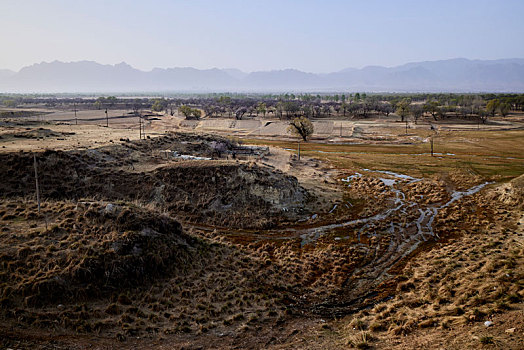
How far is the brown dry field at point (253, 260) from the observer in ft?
51.2

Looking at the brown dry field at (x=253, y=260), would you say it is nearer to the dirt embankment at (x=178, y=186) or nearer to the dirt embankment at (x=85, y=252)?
the dirt embankment at (x=85, y=252)

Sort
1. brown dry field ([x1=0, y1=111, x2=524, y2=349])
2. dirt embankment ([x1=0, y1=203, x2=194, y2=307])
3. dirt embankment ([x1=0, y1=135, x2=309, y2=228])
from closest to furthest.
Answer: brown dry field ([x1=0, y1=111, x2=524, y2=349]) < dirt embankment ([x1=0, y1=203, x2=194, y2=307]) < dirt embankment ([x1=0, y1=135, x2=309, y2=228])

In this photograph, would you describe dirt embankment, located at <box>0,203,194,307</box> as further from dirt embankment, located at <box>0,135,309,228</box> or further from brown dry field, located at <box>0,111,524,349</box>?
dirt embankment, located at <box>0,135,309,228</box>

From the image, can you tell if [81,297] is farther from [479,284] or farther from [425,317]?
[479,284]

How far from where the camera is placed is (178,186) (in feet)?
126

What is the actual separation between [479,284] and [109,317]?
20.3 metres

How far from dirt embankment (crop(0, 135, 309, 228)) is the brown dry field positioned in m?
0.19

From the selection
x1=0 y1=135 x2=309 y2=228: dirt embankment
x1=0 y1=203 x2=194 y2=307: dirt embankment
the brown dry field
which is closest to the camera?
the brown dry field

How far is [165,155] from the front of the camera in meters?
51.3

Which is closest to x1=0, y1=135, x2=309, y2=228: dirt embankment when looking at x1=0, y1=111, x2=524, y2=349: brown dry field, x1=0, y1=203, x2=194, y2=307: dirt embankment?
x1=0, y1=111, x2=524, y2=349: brown dry field

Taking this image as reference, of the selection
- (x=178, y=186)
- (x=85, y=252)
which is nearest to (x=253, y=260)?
(x=85, y=252)

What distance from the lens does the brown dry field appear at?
15.6 meters

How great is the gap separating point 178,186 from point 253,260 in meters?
16.4

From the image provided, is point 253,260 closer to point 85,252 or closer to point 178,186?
point 85,252
